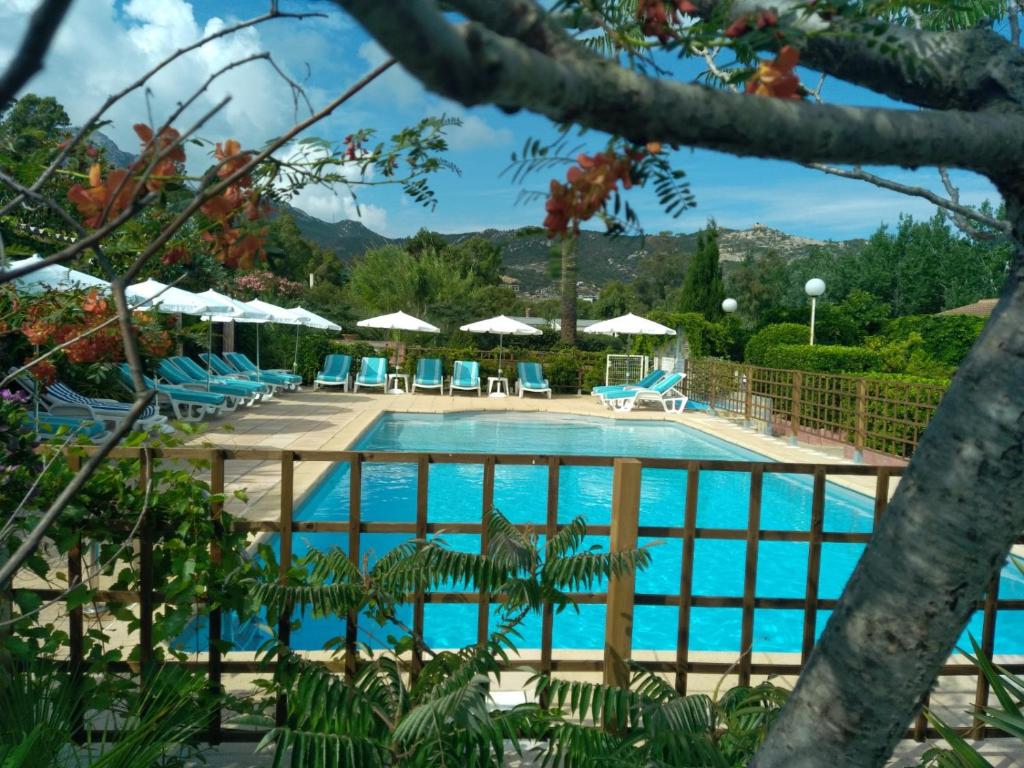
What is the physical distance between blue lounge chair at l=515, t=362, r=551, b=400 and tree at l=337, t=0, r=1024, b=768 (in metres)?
19.0

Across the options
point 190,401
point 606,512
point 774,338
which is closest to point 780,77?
point 606,512

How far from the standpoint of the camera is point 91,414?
381 inches

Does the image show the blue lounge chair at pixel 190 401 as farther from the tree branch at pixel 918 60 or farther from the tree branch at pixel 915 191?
the tree branch at pixel 918 60

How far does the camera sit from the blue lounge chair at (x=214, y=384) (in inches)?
549

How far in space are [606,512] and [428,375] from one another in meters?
11.1

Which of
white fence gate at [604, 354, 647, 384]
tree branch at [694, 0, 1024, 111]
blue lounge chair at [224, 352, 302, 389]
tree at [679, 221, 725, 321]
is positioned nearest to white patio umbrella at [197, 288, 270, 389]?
blue lounge chair at [224, 352, 302, 389]

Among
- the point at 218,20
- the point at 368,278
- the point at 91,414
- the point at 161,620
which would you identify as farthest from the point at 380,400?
the point at 368,278

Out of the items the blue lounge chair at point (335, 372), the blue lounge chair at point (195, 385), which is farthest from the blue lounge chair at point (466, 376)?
the blue lounge chair at point (195, 385)

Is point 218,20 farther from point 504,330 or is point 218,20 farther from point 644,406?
point 504,330

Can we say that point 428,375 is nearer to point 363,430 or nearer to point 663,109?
point 363,430

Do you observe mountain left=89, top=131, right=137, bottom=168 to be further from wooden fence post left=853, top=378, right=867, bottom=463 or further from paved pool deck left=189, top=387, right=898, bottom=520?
wooden fence post left=853, top=378, right=867, bottom=463

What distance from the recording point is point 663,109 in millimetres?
914

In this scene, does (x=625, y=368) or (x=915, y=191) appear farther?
(x=625, y=368)

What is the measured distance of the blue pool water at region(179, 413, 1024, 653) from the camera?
6352 mm
